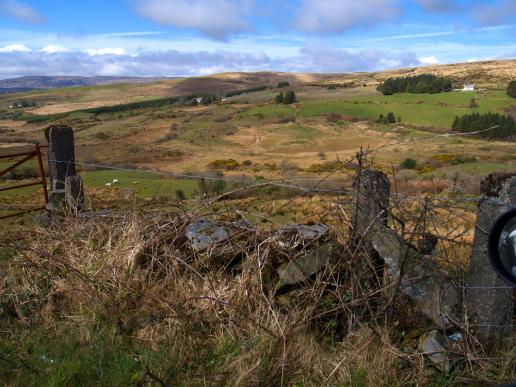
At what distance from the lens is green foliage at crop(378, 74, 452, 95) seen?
308ft

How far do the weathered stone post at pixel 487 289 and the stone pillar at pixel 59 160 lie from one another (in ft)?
16.7

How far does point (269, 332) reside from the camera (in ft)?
11.7

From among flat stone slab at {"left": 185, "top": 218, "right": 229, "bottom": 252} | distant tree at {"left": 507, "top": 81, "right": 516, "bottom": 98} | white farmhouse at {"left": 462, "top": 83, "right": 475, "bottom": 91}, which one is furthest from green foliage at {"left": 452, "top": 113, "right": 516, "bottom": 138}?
flat stone slab at {"left": 185, "top": 218, "right": 229, "bottom": 252}

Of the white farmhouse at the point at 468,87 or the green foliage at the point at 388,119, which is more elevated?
the white farmhouse at the point at 468,87

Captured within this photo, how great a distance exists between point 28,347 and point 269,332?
5.79ft

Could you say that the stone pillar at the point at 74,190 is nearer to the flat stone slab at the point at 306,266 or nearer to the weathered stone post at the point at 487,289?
the flat stone slab at the point at 306,266

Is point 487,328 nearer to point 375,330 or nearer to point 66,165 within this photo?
point 375,330

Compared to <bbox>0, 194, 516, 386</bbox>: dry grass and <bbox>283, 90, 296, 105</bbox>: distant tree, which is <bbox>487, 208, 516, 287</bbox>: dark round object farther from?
<bbox>283, 90, 296, 105</bbox>: distant tree

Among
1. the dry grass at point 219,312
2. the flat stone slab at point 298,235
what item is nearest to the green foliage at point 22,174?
the dry grass at point 219,312

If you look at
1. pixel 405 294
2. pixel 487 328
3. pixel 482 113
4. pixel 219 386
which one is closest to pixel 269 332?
pixel 219 386

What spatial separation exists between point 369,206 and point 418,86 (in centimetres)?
9847

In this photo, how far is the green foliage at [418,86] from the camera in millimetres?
93875

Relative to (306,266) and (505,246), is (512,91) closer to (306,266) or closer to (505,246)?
(306,266)

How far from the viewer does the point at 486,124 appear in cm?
6078
